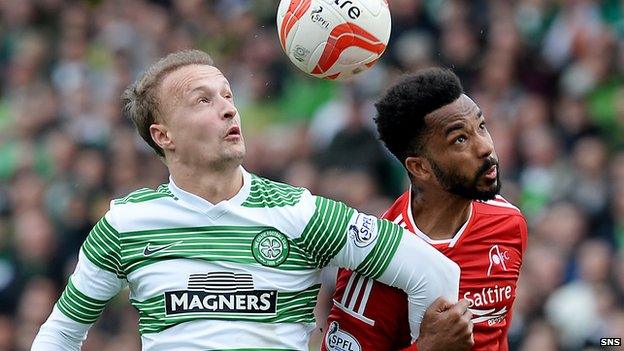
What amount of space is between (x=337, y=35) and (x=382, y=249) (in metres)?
0.94

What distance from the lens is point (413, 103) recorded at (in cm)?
482

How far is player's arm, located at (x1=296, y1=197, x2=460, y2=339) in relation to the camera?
454 centimetres

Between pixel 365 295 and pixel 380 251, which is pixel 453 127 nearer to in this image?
pixel 380 251

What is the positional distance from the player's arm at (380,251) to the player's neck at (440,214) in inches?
9.4

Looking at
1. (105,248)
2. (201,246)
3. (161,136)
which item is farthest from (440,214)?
(105,248)

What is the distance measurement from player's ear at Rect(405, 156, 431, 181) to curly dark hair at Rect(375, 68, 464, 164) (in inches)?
1.0

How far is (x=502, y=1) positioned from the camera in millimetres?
10508

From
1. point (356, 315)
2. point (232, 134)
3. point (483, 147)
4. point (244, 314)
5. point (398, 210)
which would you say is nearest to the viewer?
point (244, 314)

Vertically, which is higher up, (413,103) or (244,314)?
(413,103)

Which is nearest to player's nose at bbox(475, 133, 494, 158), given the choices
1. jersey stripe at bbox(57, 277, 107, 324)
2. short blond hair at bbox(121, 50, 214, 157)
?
short blond hair at bbox(121, 50, 214, 157)

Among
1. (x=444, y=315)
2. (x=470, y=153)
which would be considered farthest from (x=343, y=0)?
(x=444, y=315)

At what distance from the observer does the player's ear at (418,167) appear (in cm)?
484

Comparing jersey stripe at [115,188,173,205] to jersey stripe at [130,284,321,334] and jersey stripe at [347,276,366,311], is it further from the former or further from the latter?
jersey stripe at [347,276,366,311]

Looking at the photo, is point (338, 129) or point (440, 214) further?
point (338, 129)
